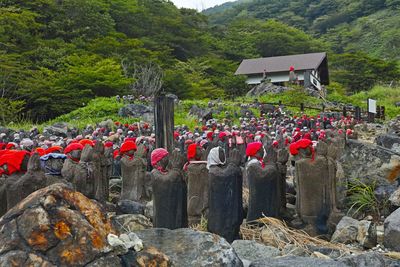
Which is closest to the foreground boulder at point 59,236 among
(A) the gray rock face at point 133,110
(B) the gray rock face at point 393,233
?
(B) the gray rock face at point 393,233

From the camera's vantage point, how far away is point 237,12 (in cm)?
9388

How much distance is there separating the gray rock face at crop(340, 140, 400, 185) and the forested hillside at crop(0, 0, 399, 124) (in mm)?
20569

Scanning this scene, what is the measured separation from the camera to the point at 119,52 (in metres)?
38.7

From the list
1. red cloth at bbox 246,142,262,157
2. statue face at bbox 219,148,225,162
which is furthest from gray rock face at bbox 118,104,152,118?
statue face at bbox 219,148,225,162

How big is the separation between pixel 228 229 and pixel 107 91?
26844mm

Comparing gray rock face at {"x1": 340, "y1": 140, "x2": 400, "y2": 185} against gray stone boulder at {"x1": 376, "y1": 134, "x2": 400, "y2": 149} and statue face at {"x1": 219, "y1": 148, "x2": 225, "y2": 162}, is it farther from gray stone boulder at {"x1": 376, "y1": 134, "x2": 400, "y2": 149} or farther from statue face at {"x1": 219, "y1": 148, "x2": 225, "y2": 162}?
statue face at {"x1": 219, "y1": 148, "x2": 225, "y2": 162}

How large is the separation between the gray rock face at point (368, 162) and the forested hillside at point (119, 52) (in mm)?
20569

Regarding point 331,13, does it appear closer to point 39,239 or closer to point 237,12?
point 237,12

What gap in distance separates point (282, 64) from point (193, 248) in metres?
42.4

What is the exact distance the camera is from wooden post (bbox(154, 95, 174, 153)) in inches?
397

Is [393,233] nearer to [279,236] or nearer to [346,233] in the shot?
[346,233]

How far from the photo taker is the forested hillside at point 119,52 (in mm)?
30125

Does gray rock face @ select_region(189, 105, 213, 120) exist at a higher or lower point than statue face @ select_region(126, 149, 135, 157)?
higher

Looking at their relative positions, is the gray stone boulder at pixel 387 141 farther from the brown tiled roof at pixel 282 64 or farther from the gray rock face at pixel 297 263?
the brown tiled roof at pixel 282 64
